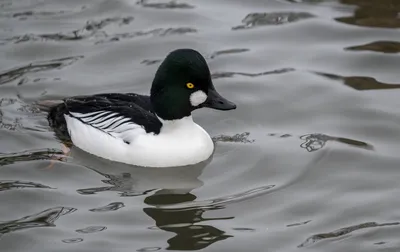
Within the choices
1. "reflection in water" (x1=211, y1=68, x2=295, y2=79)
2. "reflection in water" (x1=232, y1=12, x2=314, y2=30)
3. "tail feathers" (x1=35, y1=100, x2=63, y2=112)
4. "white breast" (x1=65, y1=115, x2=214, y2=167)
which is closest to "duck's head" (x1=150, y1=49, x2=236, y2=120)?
"white breast" (x1=65, y1=115, x2=214, y2=167)

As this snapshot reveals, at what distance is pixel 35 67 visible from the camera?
11.4 metres

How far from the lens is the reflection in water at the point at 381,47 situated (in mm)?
11812

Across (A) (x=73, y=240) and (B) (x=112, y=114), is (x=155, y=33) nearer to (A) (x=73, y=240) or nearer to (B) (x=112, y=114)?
(B) (x=112, y=114)

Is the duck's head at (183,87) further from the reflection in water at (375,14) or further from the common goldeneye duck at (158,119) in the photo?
the reflection in water at (375,14)

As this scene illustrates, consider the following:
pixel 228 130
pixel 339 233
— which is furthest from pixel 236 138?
pixel 339 233

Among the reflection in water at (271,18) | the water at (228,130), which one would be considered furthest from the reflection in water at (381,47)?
the reflection in water at (271,18)

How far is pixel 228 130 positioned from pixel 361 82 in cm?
189

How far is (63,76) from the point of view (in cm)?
1116

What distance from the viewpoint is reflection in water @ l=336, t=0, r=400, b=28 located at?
12.5 meters

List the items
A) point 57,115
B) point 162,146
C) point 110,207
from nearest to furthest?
point 110,207
point 162,146
point 57,115

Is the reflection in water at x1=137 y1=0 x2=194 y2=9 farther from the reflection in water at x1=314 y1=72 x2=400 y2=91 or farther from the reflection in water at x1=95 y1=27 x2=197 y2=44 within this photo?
the reflection in water at x1=314 y1=72 x2=400 y2=91

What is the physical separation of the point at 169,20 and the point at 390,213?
537cm

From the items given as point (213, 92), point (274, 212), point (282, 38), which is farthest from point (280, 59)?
point (274, 212)

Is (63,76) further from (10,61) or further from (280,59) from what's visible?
(280,59)
